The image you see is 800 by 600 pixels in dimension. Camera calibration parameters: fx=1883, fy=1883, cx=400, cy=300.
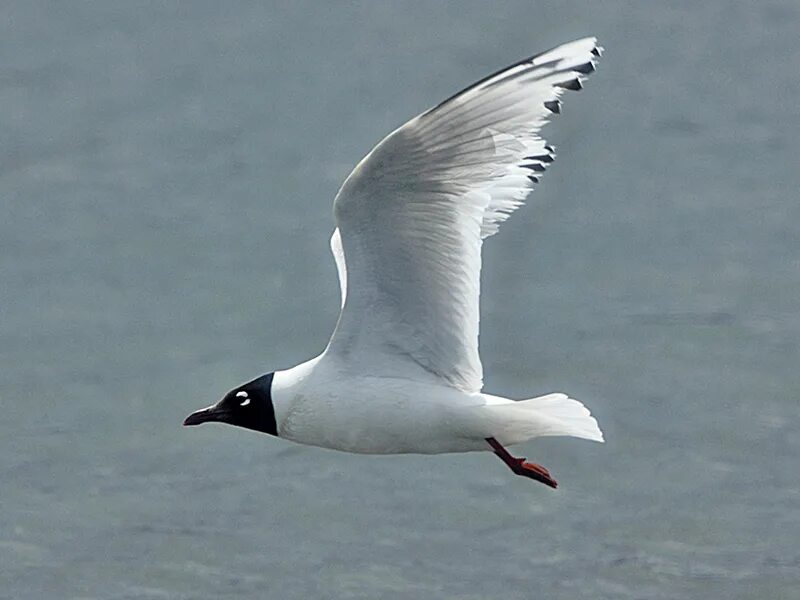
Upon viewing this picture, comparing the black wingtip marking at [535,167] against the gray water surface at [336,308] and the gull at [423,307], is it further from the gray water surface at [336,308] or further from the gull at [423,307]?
the gray water surface at [336,308]

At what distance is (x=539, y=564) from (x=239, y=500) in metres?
1.65

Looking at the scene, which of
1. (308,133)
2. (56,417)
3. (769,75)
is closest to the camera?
(56,417)

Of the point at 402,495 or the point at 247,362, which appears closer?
the point at 402,495

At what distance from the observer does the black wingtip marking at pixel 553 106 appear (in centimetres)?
567

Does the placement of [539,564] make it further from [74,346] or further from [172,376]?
[74,346]

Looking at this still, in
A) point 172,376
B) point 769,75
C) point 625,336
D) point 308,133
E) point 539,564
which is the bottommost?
point 539,564

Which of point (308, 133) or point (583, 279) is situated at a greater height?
point (308, 133)

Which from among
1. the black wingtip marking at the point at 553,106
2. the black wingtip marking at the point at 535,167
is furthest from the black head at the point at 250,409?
the black wingtip marking at the point at 553,106

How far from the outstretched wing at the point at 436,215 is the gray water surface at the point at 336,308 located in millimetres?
3437

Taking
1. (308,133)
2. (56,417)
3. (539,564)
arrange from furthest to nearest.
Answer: (308,133) → (56,417) → (539,564)

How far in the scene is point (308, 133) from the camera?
513 inches

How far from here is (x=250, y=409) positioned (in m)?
6.51

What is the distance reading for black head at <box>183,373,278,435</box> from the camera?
253 inches

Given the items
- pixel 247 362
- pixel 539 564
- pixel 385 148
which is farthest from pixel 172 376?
pixel 385 148
